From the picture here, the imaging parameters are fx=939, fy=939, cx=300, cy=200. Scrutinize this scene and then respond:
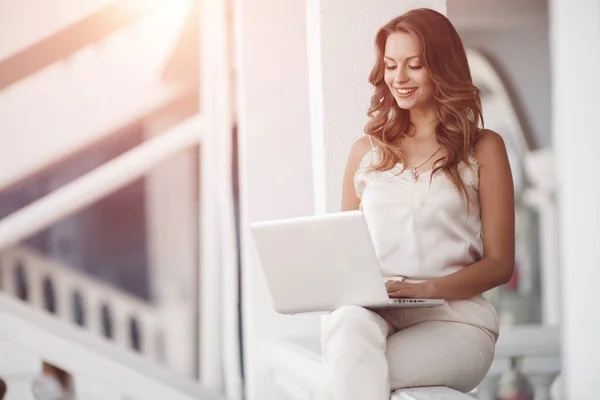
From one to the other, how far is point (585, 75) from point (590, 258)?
0.23 metres

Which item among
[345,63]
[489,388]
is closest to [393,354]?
[345,63]

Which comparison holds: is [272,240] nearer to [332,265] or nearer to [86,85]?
[332,265]

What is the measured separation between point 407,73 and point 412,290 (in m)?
0.39

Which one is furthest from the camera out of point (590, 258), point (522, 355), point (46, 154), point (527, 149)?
point (527, 149)

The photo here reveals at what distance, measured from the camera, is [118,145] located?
8.26 m

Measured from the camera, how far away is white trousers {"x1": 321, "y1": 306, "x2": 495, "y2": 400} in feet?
4.58

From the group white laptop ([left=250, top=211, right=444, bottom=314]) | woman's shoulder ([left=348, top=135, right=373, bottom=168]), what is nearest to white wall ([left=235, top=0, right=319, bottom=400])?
woman's shoulder ([left=348, top=135, right=373, bottom=168])

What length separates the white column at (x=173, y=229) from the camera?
6.08 m

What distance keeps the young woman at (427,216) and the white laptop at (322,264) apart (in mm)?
41

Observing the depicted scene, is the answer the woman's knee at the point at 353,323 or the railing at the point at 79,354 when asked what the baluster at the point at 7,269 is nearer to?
the railing at the point at 79,354

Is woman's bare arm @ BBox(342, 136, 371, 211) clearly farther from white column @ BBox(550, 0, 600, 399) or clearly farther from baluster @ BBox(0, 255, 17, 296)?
baluster @ BBox(0, 255, 17, 296)

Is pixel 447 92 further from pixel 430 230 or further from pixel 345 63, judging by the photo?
pixel 345 63

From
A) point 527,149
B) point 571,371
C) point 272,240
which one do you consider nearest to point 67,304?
point 527,149

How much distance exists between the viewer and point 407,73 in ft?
5.42
